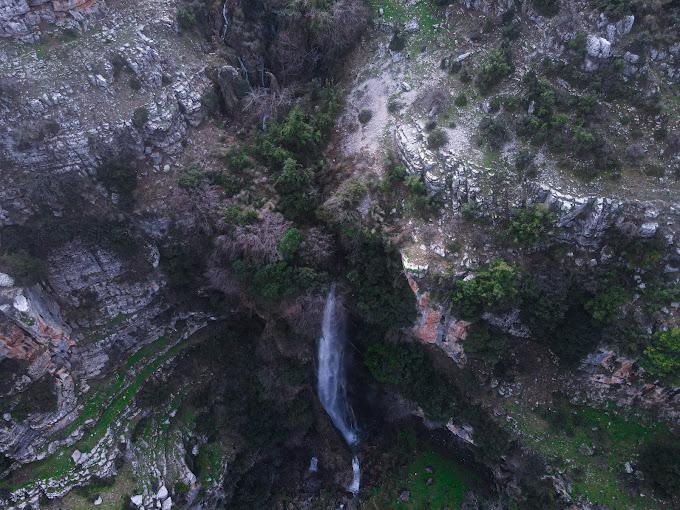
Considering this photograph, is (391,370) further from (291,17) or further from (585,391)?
(291,17)

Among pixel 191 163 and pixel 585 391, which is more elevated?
pixel 191 163

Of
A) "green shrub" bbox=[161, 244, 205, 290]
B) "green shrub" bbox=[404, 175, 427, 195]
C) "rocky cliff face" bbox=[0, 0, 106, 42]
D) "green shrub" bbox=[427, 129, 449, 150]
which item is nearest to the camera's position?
"rocky cliff face" bbox=[0, 0, 106, 42]

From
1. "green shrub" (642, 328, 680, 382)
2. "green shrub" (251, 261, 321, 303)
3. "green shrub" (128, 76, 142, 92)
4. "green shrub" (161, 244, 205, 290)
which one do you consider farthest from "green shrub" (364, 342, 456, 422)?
"green shrub" (128, 76, 142, 92)

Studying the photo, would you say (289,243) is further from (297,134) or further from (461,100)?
(461,100)

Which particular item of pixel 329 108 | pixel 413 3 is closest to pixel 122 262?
pixel 329 108

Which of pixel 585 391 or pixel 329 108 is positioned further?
pixel 329 108

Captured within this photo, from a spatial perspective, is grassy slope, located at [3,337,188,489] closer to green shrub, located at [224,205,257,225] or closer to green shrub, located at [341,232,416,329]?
green shrub, located at [224,205,257,225]
